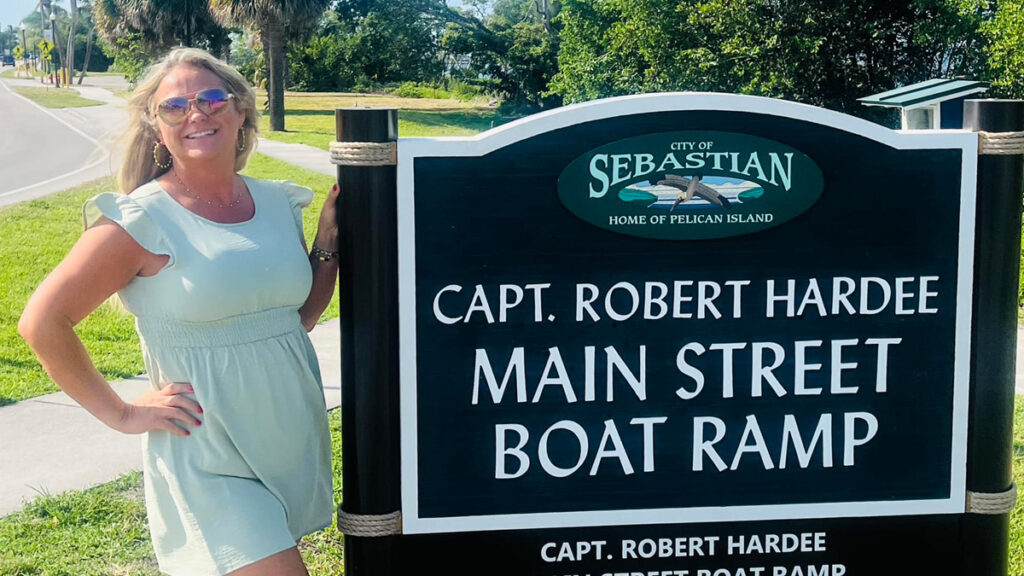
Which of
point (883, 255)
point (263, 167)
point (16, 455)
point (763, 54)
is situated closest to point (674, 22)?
point (763, 54)

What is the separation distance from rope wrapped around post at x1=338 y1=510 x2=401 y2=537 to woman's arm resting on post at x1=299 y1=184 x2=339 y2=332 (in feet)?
1.56

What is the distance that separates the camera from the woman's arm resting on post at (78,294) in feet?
8.05

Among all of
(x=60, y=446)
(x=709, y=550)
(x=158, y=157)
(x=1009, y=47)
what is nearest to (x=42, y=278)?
(x=60, y=446)

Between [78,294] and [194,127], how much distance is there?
45cm

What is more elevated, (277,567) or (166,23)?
(166,23)

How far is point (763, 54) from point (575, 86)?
15.1 ft

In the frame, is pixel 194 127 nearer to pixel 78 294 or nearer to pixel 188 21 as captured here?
pixel 78 294

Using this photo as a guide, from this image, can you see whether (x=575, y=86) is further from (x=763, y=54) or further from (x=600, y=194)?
(x=600, y=194)

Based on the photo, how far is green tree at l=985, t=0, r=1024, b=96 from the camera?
1038 cm

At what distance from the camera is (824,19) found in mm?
16781

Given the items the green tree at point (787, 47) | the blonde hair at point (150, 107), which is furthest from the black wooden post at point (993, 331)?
the green tree at point (787, 47)

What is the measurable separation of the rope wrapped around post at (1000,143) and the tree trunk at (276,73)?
2907 cm

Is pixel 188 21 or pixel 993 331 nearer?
pixel 993 331

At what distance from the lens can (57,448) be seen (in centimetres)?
530
